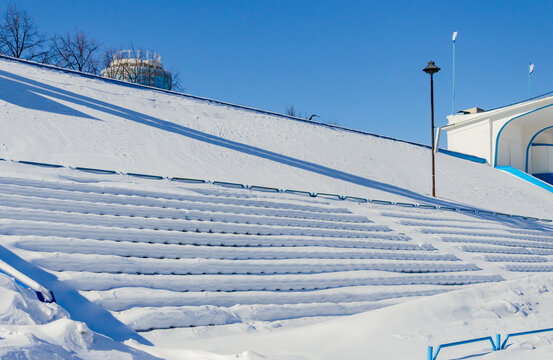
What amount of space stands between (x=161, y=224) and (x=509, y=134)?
61.1ft

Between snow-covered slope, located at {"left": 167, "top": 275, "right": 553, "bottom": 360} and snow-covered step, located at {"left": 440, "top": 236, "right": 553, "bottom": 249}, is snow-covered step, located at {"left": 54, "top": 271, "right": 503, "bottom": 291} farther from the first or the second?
snow-covered step, located at {"left": 440, "top": 236, "right": 553, "bottom": 249}

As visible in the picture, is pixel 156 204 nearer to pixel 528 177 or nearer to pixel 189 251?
pixel 189 251

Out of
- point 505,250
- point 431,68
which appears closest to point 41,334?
point 505,250

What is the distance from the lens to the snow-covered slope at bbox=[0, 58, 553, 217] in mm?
8344

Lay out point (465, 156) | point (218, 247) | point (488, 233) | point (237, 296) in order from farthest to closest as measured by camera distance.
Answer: point (465, 156)
point (488, 233)
point (218, 247)
point (237, 296)

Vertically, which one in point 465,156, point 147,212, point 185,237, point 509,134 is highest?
point 509,134

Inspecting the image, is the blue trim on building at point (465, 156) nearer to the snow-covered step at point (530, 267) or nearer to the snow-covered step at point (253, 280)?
the snow-covered step at point (530, 267)

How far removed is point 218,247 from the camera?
19.4ft

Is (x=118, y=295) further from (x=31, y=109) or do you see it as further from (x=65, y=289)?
(x=31, y=109)

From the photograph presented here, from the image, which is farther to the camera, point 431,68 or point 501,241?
point 431,68

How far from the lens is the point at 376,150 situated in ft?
48.4

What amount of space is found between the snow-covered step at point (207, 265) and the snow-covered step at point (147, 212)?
100 cm

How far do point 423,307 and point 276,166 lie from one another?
5.61 meters

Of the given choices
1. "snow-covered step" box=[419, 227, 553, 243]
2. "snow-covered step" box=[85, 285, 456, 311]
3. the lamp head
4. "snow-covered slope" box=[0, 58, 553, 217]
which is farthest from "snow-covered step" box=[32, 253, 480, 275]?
the lamp head
